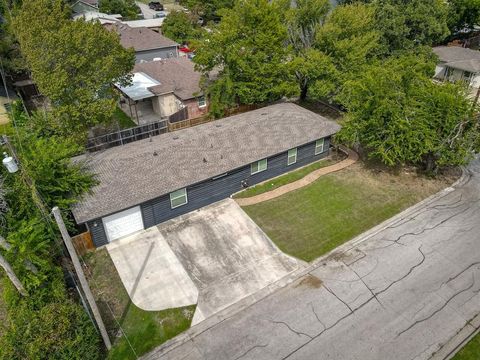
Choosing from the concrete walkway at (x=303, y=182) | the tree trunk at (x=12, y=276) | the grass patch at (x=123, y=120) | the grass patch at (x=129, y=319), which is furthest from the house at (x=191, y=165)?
the grass patch at (x=123, y=120)

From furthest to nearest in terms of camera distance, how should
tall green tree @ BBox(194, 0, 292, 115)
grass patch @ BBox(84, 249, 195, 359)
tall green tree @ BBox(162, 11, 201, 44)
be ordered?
tall green tree @ BBox(162, 11, 201, 44) < tall green tree @ BBox(194, 0, 292, 115) < grass patch @ BBox(84, 249, 195, 359)

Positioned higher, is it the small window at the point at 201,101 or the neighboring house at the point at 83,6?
the neighboring house at the point at 83,6

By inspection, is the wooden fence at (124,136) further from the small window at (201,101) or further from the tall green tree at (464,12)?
the tall green tree at (464,12)

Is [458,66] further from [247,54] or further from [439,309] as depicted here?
[439,309]

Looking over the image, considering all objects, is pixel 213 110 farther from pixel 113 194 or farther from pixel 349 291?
pixel 349 291

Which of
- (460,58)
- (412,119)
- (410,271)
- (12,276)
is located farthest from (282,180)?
(460,58)

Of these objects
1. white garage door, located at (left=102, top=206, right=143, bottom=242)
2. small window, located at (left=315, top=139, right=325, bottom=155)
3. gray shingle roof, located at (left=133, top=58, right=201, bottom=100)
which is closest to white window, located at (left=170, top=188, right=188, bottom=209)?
white garage door, located at (left=102, top=206, right=143, bottom=242)

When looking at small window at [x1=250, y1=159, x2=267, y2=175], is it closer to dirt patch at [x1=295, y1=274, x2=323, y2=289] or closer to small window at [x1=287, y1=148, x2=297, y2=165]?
small window at [x1=287, y1=148, x2=297, y2=165]
